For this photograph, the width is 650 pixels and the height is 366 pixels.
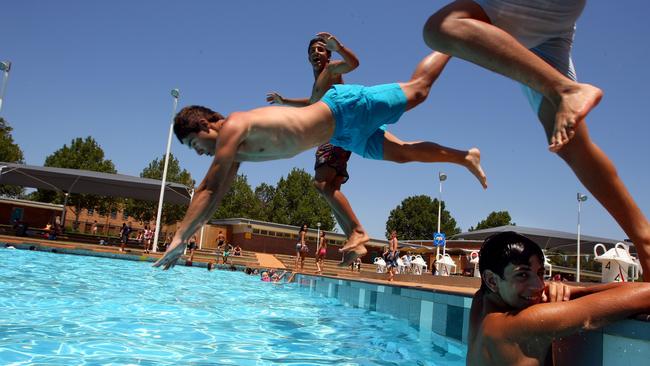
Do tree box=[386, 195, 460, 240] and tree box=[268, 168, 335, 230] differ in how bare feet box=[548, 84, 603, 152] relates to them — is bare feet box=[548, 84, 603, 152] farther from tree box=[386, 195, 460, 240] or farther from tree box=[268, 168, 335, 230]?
tree box=[386, 195, 460, 240]

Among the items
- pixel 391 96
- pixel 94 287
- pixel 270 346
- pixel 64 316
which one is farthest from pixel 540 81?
pixel 94 287

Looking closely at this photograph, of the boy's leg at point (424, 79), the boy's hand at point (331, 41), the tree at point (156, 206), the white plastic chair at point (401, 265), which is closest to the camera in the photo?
the boy's leg at point (424, 79)

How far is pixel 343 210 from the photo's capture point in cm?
453

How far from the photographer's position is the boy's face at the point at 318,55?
185 inches

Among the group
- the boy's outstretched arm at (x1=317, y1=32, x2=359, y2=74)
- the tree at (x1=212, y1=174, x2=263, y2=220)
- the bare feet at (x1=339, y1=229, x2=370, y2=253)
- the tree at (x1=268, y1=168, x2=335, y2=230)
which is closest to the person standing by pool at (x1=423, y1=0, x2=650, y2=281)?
the boy's outstretched arm at (x1=317, y1=32, x2=359, y2=74)

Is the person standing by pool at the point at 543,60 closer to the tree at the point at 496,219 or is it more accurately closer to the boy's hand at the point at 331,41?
the boy's hand at the point at 331,41

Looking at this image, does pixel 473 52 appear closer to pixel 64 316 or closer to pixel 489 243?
pixel 489 243

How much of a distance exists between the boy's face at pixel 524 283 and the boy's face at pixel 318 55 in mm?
3247

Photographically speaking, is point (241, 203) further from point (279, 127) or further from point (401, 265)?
point (279, 127)

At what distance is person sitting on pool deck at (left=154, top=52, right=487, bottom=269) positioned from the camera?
3.09 meters

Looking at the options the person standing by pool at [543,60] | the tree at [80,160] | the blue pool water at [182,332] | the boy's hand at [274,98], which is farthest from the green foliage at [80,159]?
the person standing by pool at [543,60]

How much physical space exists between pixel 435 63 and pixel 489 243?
1.80 metres

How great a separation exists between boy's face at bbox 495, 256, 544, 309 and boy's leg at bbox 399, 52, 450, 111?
5.80ft

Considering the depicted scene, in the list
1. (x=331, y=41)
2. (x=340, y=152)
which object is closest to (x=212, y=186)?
(x=331, y=41)
